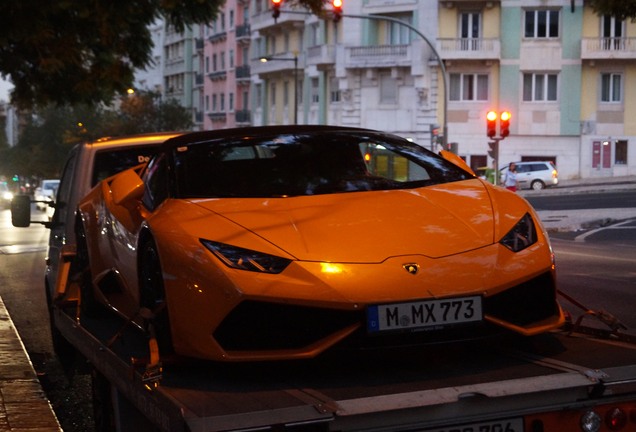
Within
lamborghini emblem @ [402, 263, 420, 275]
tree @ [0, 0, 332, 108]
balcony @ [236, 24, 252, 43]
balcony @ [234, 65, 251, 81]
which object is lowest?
lamborghini emblem @ [402, 263, 420, 275]

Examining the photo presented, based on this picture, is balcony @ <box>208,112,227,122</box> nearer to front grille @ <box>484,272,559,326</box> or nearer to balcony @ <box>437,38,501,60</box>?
balcony @ <box>437,38,501,60</box>

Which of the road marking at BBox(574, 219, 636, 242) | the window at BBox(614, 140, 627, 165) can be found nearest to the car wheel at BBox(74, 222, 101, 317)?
the road marking at BBox(574, 219, 636, 242)

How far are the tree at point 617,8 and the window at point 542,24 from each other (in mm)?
48943

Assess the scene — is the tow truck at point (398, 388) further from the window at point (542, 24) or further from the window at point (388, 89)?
the window at point (388, 89)

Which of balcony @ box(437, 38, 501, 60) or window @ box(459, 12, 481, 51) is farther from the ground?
window @ box(459, 12, 481, 51)

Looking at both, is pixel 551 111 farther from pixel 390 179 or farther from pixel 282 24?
pixel 390 179

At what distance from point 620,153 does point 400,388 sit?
63283 millimetres

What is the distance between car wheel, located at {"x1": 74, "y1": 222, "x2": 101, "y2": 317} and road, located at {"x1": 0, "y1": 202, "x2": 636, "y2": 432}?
2.38 ft

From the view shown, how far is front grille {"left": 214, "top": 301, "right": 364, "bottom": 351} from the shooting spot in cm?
469

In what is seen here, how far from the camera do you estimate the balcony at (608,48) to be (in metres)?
64.2

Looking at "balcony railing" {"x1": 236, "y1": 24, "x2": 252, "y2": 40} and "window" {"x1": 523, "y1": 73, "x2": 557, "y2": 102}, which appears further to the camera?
"balcony railing" {"x1": 236, "y1": 24, "x2": 252, "y2": 40}

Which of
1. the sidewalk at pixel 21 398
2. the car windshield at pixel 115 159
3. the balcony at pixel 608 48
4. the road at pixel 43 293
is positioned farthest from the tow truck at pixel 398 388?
the balcony at pixel 608 48

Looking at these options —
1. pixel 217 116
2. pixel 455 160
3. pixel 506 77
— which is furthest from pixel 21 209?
pixel 217 116

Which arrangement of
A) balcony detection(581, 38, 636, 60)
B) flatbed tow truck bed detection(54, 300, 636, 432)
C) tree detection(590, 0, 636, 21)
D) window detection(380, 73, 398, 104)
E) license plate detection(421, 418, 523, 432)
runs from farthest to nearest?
window detection(380, 73, 398, 104), balcony detection(581, 38, 636, 60), tree detection(590, 0, 636, 21), license plate detection(421, 418, 523, 432), flatbed tow truck bed detection(54, 300, 636, 432)
